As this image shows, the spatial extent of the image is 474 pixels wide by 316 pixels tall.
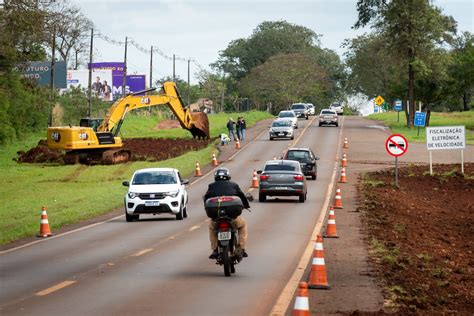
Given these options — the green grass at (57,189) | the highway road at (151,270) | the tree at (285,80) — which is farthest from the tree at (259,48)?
the highway road at (151,270)

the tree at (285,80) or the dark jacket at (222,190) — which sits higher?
the tree at (285,80)

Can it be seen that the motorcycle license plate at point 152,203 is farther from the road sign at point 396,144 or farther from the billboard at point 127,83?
the billboard at point 127,83

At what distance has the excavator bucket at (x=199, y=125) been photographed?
69.7 meters

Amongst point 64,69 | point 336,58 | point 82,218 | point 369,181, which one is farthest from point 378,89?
point 82,218

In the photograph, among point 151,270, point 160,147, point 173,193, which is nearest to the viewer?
point 151,270

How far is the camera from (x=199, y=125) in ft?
232

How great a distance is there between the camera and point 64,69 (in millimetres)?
107375

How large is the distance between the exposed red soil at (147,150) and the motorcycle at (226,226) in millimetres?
46109

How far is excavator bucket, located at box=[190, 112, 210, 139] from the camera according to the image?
2744 inches

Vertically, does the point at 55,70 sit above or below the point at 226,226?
above

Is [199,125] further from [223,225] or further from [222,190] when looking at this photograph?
[223,225]

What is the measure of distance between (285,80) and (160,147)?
76.8 metres

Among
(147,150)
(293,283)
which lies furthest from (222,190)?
(147,150)

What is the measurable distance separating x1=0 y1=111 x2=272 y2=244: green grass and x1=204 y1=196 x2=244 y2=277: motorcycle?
10.7 metres
